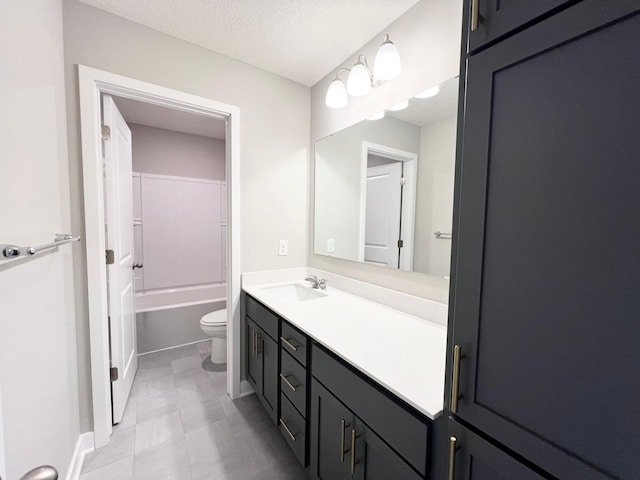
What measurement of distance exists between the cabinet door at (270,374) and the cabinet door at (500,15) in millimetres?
1533

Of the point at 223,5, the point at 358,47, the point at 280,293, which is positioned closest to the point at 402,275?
the point at 280,293

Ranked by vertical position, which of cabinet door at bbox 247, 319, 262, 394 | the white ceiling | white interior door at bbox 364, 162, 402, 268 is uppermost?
the white ceiling

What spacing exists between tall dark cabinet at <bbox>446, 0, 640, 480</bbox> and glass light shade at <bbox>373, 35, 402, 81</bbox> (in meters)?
0.79

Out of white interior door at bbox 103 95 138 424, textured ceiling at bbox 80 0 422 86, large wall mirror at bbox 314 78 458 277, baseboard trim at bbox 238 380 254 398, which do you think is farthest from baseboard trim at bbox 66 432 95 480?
textured ceiling at bbox 80 0 422 86

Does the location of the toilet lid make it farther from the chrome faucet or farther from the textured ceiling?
the textured ceiling

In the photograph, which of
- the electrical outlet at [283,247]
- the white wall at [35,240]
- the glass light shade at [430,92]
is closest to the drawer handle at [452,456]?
the white wall at [35,240]

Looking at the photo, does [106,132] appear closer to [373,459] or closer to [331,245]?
[331,245]

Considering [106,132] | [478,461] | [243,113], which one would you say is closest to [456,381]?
[478,461]

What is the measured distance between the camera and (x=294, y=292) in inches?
82.5

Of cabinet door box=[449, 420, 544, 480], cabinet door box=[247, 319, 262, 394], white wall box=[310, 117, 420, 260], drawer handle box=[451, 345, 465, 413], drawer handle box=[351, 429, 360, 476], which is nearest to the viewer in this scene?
cabinet door box=[449, 420, 544, 480]

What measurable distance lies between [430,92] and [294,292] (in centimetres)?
158

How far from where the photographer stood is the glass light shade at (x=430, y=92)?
1.29 metres

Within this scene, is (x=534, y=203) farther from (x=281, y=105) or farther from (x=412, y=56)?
(x=281, y=105)

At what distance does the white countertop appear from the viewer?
811 millimetres
